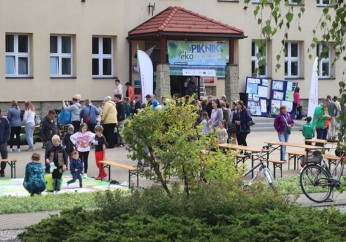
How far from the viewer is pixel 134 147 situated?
44.1ft

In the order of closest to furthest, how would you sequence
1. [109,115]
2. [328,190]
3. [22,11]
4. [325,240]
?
[325,240] → [328,190] → [109,115] → [22,11]

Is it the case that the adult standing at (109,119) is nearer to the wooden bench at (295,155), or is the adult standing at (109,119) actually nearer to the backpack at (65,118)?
the backpack at (65,118)

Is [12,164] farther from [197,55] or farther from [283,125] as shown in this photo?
[197,55]

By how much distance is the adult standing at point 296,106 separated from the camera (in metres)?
44.8

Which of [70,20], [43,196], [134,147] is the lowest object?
[43,196]

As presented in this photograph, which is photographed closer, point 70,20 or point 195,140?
point 195,140

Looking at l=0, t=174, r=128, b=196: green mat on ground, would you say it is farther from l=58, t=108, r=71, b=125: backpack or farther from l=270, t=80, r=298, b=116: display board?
l=270, t=80, r=298, b=116: display board

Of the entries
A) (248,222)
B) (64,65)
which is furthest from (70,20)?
(248,222)

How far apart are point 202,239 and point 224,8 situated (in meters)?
34.8

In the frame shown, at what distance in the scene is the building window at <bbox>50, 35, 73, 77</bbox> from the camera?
3978cm

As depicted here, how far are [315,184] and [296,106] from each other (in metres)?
26.2

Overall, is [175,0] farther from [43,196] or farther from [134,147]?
[134,147]

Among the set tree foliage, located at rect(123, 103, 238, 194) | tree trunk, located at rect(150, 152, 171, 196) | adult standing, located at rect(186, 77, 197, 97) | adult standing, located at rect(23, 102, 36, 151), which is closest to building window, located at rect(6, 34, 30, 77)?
adult standing, located at rect(23, 102, 36, 151)

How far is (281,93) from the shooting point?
45.0m
